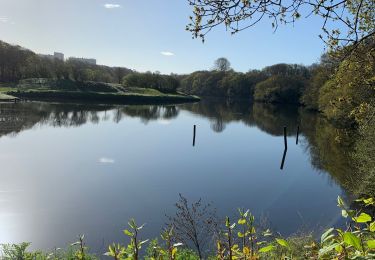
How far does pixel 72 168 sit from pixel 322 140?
27291mm

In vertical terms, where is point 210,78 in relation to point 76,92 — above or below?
above

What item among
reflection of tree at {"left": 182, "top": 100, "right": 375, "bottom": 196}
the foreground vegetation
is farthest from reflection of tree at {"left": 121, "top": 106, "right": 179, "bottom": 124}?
the foreground vegetation

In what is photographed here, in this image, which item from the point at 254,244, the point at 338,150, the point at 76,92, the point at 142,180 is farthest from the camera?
the point at 76,92

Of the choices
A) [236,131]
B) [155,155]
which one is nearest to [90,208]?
[155,155]

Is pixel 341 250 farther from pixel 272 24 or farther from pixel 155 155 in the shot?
pixel 155 155

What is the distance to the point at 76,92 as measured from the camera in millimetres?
86438

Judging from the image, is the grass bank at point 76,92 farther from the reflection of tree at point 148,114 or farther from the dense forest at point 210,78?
the reflection of tree at point 148,114

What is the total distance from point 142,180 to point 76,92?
68.3 meters

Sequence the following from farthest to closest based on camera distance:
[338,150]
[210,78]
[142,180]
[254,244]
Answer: [210,78]
[338,150]
[142,180]
[254,244]

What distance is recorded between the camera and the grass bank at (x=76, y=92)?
81556mm

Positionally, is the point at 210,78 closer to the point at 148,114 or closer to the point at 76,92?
the point at 76,92

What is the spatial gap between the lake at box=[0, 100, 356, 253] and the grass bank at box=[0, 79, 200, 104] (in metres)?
39.2

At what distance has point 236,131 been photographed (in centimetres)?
4944

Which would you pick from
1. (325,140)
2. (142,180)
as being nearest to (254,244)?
(142,180)
